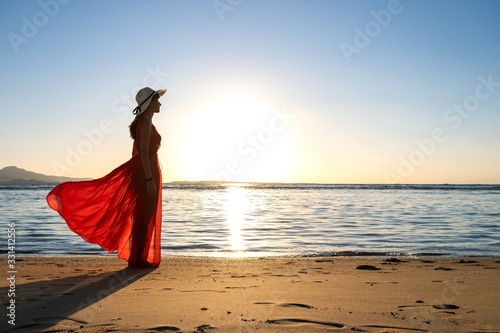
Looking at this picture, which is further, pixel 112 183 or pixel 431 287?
pixel 112 183

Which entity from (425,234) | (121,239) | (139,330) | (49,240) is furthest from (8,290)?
(425,234)

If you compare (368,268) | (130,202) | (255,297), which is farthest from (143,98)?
(368,268)

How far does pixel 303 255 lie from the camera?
771 cm

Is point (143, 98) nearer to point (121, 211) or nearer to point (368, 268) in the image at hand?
point (121, 211)

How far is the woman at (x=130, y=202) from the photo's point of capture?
220 inches

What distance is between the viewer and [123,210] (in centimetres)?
579

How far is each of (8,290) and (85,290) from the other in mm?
789

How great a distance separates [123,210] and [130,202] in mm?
144

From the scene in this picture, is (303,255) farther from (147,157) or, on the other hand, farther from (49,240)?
(49,240)

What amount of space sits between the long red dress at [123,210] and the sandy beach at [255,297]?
355 mm

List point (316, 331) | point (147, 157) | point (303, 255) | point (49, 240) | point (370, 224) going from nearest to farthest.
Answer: point (316, 331) < point (147, 157) < point (303, 255) < point (49, 240) < point (370, 224)

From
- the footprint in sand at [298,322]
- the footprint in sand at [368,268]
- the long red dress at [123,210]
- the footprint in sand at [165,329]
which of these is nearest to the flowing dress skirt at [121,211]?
the long red dress at [123,210]

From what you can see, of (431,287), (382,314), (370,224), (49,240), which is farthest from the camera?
(370,224)

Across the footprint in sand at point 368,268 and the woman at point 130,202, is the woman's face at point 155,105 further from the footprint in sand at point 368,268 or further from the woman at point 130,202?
the footprint in sand at point 368,268
